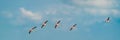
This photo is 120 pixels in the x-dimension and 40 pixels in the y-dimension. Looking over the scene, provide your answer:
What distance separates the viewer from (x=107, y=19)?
16338 cm

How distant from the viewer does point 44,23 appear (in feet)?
555

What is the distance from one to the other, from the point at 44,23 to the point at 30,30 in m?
11.3

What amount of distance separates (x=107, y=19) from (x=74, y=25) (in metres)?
15.6

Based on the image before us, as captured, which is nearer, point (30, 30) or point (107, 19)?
point (107, 19)

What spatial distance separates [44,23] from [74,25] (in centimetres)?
1288

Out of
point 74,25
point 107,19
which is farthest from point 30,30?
point 107,19

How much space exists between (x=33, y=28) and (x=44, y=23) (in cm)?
587

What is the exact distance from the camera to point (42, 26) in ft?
554

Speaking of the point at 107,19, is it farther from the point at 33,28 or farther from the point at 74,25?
the point at 33,28

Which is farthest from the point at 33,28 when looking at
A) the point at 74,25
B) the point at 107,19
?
the point at 107,19

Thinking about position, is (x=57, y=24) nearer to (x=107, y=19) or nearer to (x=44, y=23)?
(x=44, y=23)

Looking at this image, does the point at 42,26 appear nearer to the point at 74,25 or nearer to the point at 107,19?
the point at 74,25

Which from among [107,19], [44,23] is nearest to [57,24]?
[44,23]

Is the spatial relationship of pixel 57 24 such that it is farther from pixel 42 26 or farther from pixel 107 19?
pixel 107 19
